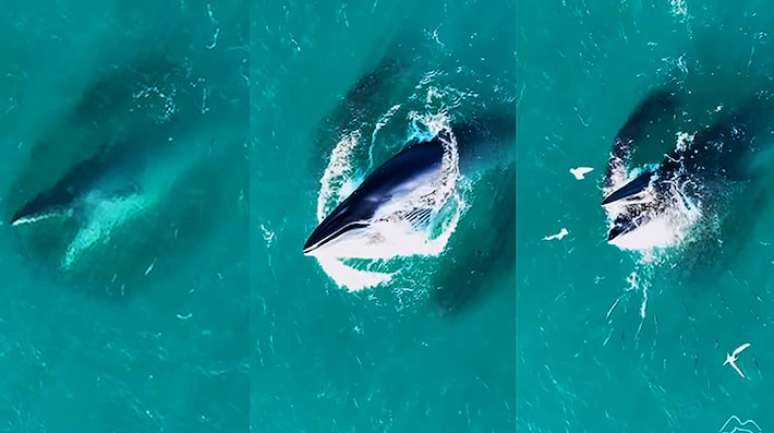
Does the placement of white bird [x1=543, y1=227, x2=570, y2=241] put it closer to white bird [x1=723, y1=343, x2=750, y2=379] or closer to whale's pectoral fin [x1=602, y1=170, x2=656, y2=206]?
whale's pectoral fin [x1=602, y1=170, x2=656, y2=206]

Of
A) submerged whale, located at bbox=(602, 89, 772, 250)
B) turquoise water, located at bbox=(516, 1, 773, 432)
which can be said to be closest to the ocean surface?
turquoise water, located at bbox=(516, 1, 773, 432)

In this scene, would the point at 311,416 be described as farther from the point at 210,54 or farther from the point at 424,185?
the point at 210,54

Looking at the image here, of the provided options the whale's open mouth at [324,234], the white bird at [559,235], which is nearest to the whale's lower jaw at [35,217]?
the whale's open mouth at [324,234]

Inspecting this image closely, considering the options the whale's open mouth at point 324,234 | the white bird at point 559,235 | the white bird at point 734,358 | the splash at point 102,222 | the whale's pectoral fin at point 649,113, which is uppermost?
the whale's pectoral fin at point 649,113

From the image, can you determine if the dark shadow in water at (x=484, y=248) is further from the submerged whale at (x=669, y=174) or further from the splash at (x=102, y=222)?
the splash at (x=102, y=222)

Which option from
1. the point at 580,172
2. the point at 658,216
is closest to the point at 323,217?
the point at 580,172

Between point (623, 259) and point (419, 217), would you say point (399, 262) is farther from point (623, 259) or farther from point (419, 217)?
point (623, 259)
